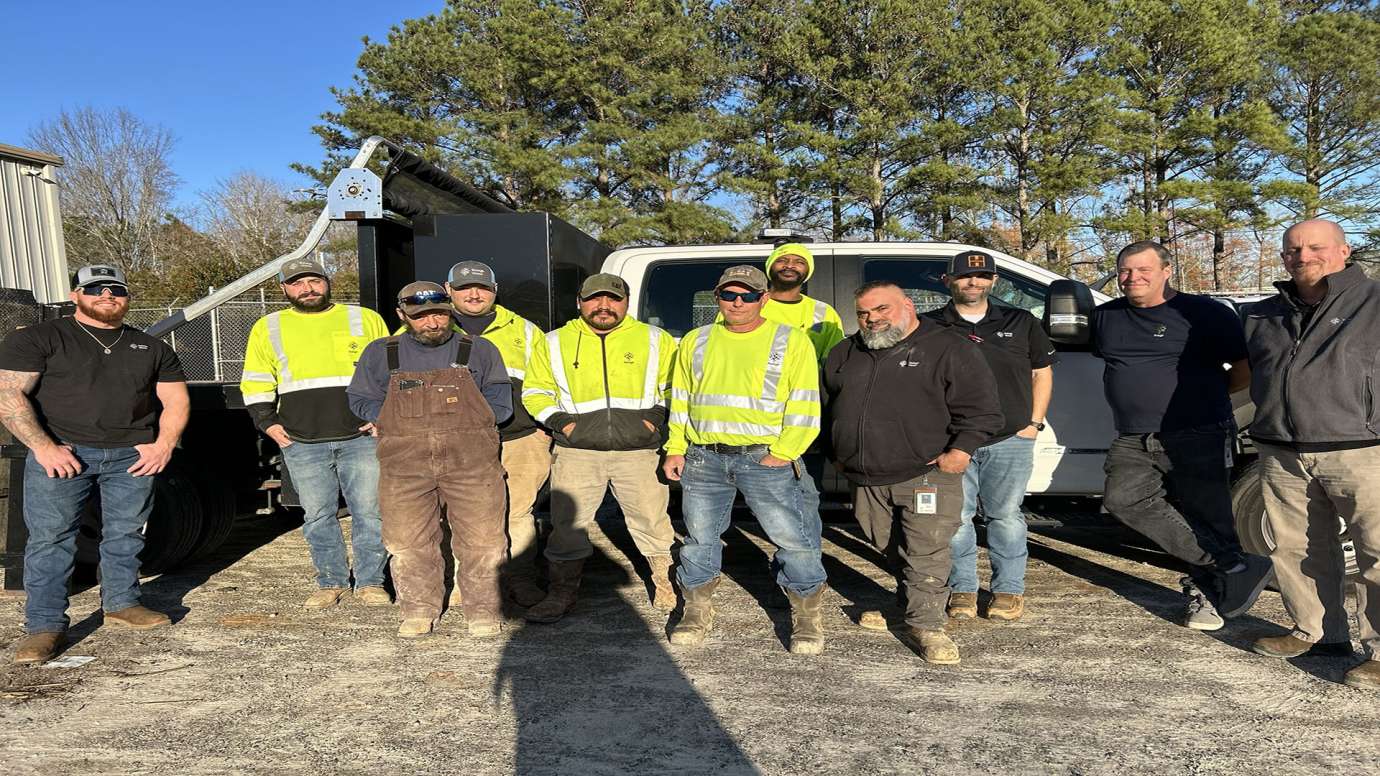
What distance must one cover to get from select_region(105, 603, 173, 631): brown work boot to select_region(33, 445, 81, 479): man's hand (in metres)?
0.74

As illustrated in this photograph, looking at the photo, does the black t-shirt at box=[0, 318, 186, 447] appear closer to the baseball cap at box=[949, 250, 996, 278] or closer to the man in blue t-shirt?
the baseball cap at box=[949, 250, 996, 278]

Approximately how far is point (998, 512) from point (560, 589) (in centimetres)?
213

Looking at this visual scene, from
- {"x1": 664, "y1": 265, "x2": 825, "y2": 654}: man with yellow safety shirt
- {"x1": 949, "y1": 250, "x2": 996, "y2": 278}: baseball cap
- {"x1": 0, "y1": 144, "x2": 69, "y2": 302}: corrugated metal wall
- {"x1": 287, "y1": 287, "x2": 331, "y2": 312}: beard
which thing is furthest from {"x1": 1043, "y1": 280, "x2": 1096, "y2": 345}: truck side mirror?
{"x1": 0, "y1": 144, "x2": 69, "y2": 302}: corrugated metal wall

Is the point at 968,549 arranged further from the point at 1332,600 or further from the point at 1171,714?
the point at 1332,600

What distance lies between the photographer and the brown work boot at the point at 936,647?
11.7 ft

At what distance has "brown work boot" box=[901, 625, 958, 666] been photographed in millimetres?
3580

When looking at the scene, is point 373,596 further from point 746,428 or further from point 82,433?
point 746,428

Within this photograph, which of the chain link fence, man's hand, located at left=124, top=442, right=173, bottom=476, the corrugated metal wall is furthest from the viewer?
the chain link fence

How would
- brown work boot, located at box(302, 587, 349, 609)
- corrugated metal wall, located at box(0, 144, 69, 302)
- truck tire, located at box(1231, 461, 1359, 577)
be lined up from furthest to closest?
corrugated metal wall, located at box(0, 144, 69, 302)
brown work boot, located at box(302, 587, 349, 609)
truck tire, located at box(1231, 461, 1359, 577)

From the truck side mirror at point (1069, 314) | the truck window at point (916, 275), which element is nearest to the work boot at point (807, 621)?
the truck side mirror at point (1069, 314)

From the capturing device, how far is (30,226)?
9906 mm

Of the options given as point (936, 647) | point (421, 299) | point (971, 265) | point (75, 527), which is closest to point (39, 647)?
point (75, 527)

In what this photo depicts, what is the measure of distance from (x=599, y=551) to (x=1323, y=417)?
3867 mm

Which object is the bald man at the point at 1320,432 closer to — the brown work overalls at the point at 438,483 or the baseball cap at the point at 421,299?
the brown work overalls at the point at 438,483
